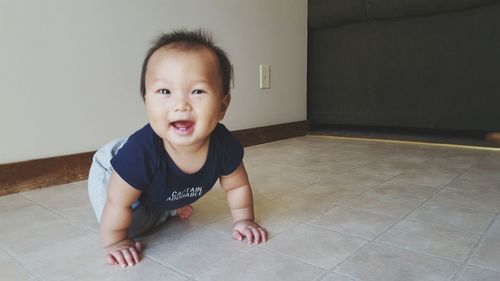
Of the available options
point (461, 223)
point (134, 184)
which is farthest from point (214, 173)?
point (461, 223)

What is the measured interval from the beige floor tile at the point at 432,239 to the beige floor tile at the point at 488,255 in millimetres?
11

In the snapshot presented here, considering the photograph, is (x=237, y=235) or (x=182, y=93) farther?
(x=237, y=235)

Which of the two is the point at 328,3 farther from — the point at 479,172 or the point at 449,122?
the point at 479,172

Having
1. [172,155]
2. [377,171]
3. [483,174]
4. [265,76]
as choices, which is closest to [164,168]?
[172,155]

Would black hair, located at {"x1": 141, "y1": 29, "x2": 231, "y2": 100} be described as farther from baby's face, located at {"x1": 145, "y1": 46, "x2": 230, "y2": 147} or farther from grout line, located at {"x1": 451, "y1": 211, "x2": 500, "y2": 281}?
grout line, located at {"x1": 451, "y1": 211, "x2": 500, "y2": 281}

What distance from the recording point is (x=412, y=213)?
2.36 feet

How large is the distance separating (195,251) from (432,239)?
0.37 meters

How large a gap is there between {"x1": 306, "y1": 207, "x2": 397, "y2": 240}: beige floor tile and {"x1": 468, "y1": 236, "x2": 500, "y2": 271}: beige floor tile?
0.14 meters

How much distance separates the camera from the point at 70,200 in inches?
32.9

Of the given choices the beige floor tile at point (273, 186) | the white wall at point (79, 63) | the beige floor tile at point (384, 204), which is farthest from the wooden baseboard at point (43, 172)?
the beige floor tile at point (384, 204)

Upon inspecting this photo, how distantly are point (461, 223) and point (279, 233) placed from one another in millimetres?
318

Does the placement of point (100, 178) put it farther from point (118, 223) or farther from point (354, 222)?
point (354, 222)

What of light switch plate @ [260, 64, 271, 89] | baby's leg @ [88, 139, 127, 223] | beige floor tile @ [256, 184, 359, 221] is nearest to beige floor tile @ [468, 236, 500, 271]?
beige floor tile @ [256, 184, 359, 221]

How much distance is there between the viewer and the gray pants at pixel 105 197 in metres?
0.61
